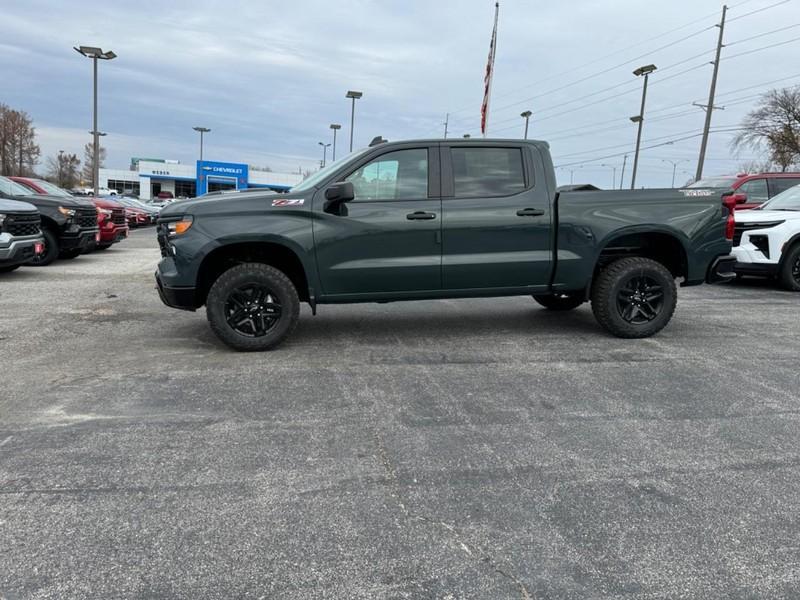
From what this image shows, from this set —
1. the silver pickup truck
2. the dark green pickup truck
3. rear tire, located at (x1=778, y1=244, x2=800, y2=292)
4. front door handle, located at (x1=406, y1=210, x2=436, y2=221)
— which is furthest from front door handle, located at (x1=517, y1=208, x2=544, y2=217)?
the silver pickup truck

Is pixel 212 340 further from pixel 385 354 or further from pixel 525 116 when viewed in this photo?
pixel 525 116

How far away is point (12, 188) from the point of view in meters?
11.8

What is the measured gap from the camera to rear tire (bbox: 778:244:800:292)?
374 inches

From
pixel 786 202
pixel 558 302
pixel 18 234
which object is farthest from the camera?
pixel 786 202

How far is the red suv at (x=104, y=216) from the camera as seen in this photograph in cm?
1316

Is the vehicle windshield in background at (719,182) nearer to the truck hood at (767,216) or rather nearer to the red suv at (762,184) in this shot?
the red suv at (762,184)

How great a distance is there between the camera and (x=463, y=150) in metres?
5.86

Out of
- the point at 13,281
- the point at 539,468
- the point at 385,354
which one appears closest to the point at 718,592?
the point at 539,468

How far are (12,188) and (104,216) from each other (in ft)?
8.89

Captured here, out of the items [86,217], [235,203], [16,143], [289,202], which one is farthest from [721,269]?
[16,143]

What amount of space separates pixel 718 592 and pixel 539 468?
111 centimetres

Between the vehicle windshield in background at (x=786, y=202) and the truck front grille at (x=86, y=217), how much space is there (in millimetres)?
12753

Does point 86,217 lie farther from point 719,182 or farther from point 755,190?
point 755,190

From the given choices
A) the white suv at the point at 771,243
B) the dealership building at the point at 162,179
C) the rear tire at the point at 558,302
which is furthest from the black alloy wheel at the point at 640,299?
the dealership building at the point at 162,179
